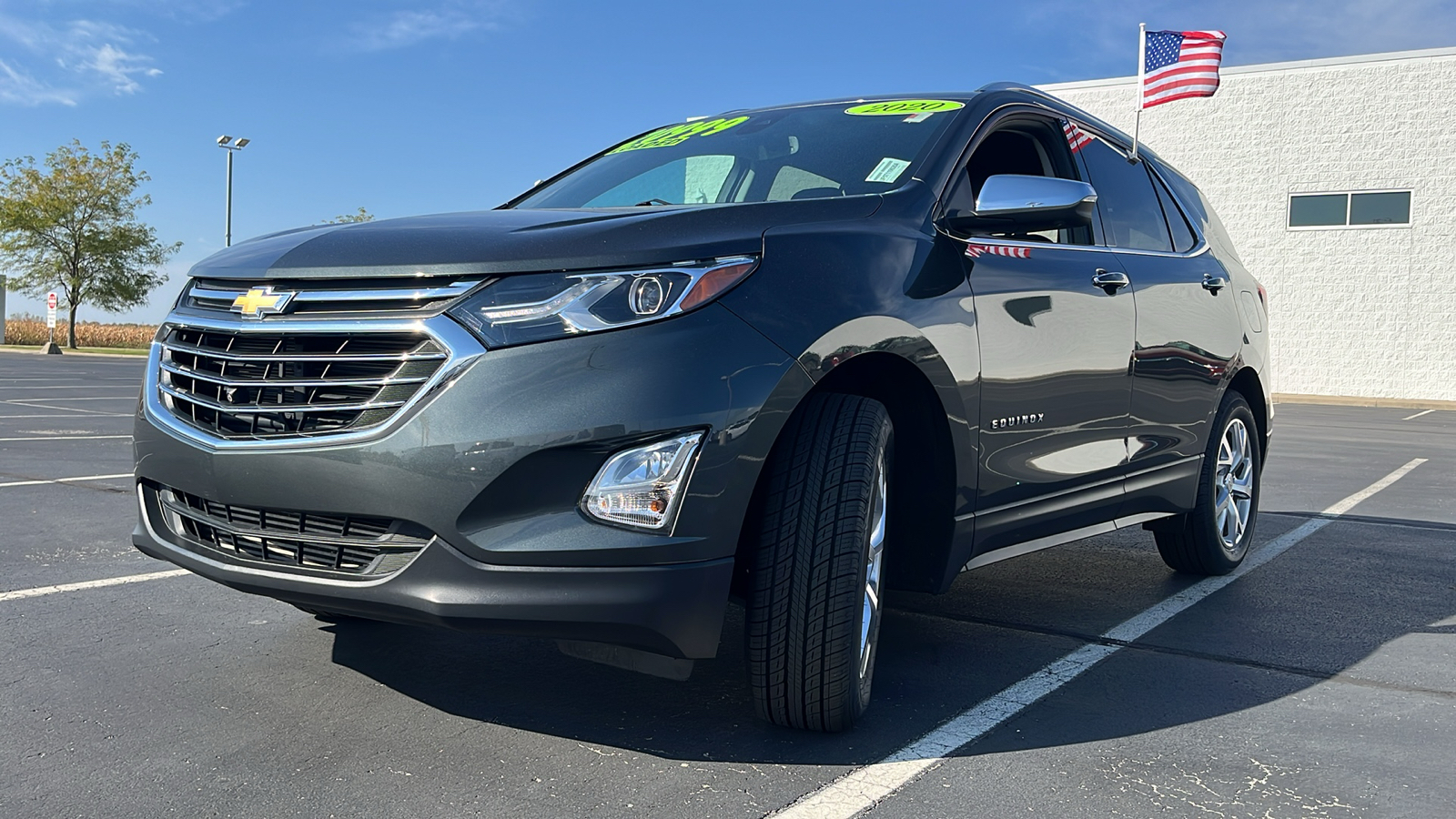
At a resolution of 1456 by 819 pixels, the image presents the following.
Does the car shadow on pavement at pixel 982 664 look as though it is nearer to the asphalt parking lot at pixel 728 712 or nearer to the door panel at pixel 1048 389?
the asphalt parking lot at pixel 728 712

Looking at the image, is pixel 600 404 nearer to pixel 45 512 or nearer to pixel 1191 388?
pixel 1191 388

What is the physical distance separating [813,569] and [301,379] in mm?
1198

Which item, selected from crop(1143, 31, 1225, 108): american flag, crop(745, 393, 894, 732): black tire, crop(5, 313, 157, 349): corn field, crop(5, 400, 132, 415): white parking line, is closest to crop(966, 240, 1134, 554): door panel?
crop(745, 393, 894, 732): black tire

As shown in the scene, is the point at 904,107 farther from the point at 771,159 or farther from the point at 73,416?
the point at 73,416

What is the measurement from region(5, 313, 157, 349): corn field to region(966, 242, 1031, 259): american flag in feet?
151

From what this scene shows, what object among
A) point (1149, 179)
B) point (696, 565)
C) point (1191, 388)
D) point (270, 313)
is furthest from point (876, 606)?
point (1149, 179)

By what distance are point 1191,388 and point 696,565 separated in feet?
9.37

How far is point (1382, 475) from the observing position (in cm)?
991

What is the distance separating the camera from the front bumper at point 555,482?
2.50 m

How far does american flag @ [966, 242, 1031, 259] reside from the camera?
346cm

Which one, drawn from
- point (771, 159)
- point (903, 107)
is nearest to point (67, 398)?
point (771, 159)

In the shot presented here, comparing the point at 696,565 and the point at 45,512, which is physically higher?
the point at 696,565

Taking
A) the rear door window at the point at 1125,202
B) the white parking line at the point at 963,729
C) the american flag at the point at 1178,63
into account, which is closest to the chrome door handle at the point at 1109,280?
the rear door window at the point at 1125,202

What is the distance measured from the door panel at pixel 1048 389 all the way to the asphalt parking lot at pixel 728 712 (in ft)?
1.52
